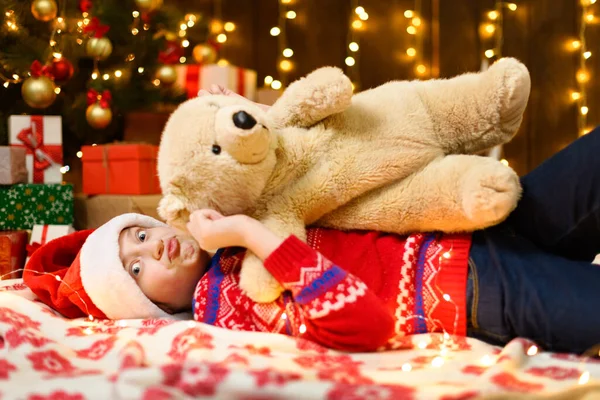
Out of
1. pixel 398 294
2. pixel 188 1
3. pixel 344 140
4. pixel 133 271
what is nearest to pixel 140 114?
pixel 188 1

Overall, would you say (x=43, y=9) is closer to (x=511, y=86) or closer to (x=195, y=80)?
(x=195, y=80)

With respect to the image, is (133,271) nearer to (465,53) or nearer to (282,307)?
(282,307)

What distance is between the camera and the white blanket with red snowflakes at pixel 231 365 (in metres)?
0.70

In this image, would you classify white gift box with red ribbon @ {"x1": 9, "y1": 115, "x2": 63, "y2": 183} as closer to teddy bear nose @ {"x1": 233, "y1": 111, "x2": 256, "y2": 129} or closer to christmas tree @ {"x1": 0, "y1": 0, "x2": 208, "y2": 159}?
christmas tree @ {"x1": 0, "y1": 0, "x2": 208, "y2": 159}

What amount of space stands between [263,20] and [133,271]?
2.04 m

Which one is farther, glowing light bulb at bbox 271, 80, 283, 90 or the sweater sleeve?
glowing light bulb at bbox 271, 80, 283, 90

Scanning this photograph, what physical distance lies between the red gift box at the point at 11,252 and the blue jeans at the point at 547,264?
1424 mm

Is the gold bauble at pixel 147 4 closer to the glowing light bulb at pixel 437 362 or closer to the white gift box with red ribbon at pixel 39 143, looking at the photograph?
the white gift box with red ribbon at pixel 39 143

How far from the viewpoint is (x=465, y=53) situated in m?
2.58

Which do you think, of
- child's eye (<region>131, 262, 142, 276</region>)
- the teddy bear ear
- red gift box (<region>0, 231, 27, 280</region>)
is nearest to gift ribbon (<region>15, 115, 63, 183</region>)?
red gift box (<region>0, 231, 27, 280</region>)

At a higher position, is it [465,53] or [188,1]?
[188,1]

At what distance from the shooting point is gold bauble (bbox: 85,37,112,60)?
2.08 meters

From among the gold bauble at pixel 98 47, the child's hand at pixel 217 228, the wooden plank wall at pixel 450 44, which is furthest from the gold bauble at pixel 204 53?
the child's hand at pixel 217 228

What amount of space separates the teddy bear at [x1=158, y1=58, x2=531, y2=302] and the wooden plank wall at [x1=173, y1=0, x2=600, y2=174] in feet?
5.08
